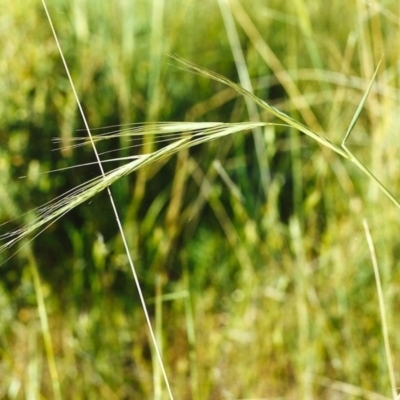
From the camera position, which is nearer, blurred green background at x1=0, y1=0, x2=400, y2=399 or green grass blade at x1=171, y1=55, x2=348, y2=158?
green grass blade at x1=171, y1=55, x2=348, y2=158

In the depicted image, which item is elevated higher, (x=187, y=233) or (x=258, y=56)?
(x=258, y=56)

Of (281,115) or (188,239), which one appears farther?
(188,239)

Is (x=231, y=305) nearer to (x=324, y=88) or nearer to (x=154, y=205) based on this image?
(x=154, y=205)

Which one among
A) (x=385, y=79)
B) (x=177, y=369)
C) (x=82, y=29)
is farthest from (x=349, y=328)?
(x=82, y=29)

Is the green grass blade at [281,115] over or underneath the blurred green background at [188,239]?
over

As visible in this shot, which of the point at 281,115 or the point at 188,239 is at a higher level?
the point at 281,115

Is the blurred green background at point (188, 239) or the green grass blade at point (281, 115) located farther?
the blurred green background at point (188, 239)

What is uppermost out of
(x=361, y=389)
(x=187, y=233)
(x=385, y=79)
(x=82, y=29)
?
(x=82, y=29)

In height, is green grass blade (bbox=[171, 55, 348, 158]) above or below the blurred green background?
above
